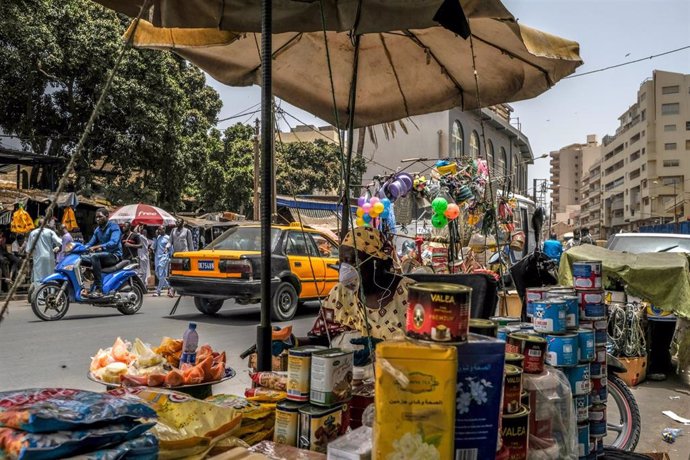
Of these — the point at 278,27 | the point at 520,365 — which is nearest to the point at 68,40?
the point at 278,27

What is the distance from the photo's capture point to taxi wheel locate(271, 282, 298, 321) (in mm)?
9289

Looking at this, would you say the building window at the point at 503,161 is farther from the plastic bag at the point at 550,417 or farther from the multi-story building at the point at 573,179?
the multi-story building at the point at 573,179

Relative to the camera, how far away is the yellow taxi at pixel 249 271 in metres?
8.88

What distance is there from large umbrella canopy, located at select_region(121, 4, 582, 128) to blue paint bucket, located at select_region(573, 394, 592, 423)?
1948 millimetres

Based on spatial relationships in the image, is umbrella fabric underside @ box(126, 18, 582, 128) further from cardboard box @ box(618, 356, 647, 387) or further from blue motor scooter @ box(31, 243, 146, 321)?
blue motor scooter @ box(31, 243, 146, 321)

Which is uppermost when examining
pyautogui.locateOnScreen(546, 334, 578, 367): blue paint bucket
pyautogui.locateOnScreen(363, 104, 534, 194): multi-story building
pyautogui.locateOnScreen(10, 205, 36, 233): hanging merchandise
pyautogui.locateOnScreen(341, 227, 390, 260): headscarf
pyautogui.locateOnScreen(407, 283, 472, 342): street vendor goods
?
pyautogui.locateOnScreen(363, 104, 534, 194): multi-story building

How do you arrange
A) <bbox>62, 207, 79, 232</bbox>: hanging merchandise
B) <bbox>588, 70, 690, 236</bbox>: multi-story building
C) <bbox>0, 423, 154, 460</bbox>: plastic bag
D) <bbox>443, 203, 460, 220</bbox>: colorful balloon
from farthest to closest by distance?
<bbox>588, 70, 690, 236</bbox>: multi-story building → <bbox>62, 207, 79, 232</bbox>: hanging merchandise → <bbox>443, 203, 460, 220</bbox>: colorful balloon → <bbox>0, 423, 154, 460</bbox>: plastic bag

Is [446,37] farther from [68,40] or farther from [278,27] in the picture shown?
[68,40]

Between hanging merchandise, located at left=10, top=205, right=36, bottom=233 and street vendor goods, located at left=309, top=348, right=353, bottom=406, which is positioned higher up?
hanging merchandise, located at left=10, top=205, right=36, bottom=233

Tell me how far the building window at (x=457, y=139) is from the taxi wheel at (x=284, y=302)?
21563 millimetres

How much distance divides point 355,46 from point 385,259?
1.67 metres

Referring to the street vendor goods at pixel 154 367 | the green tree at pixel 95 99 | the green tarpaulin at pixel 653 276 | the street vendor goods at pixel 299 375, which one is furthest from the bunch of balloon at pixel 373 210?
the green tree at pixel 95 99

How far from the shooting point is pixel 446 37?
3955 millimetres

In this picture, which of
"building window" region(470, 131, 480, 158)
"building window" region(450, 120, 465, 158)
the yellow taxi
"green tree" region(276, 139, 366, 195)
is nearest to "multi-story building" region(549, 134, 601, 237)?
"building window" region(470, 131, 480, 158)
